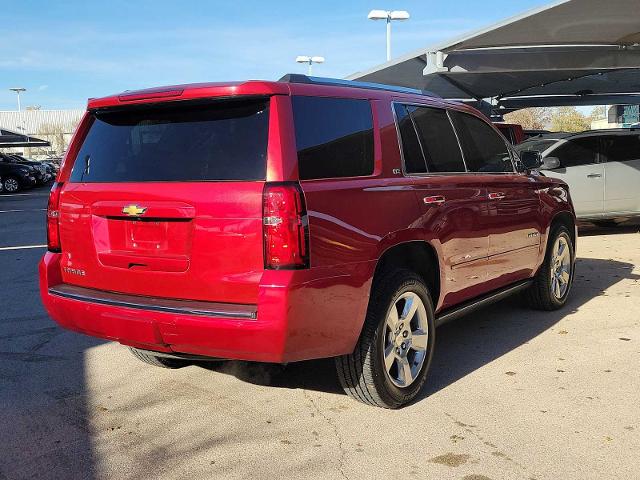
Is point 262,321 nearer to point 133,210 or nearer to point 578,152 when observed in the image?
point 133,210

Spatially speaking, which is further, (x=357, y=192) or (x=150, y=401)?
(x=150, y=401)

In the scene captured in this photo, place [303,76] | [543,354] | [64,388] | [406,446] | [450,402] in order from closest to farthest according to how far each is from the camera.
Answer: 1. [406,446]
2. [303,76]
3. [450,402]
4. [64,388]
5. [543,354]

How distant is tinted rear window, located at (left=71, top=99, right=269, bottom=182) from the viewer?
3318 mm

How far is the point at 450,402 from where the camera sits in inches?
159

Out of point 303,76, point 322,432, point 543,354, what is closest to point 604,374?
point 543,354

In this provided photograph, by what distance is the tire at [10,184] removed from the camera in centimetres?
2994

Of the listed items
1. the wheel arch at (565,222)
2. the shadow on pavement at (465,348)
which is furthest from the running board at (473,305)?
the wheel arch at (565,222)

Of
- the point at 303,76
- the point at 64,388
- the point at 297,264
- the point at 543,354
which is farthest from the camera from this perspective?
the point at 543,354

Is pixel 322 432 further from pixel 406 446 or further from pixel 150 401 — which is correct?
pixel 150 401

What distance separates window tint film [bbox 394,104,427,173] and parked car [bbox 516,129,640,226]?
7491mm

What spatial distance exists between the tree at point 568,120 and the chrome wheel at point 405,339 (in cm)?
6957

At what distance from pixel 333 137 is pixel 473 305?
1918 mm

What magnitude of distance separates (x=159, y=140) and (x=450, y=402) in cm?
236

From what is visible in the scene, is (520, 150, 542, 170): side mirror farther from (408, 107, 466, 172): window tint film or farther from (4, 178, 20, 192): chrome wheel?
(4, 178, 20, 192): chrome wheel
